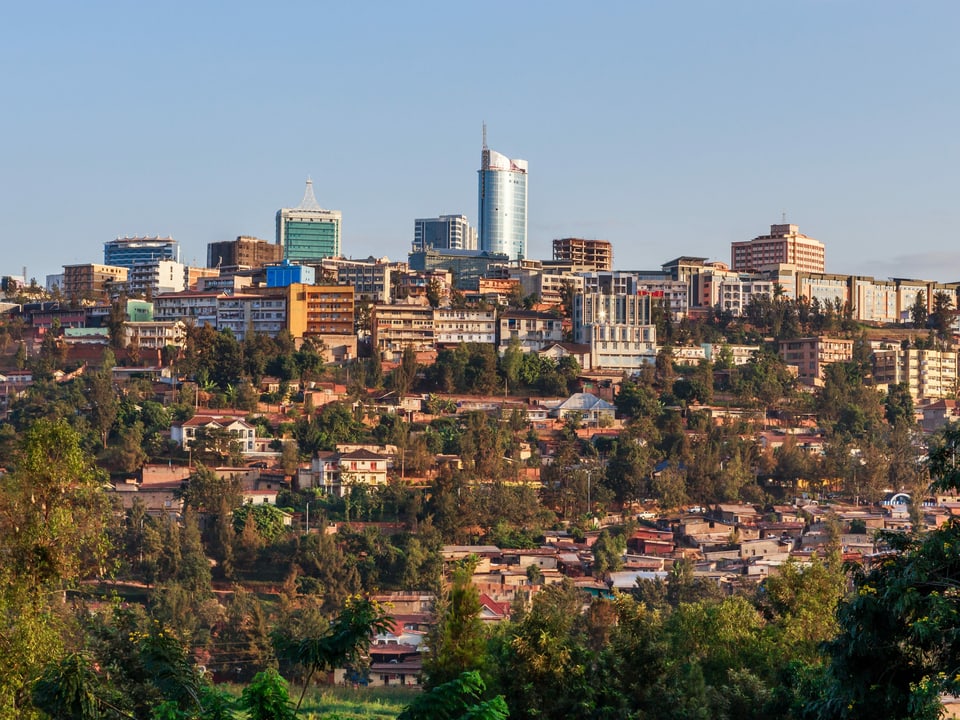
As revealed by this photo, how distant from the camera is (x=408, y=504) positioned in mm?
34625

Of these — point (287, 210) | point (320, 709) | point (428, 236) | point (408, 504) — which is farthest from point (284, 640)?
point (428, 236)

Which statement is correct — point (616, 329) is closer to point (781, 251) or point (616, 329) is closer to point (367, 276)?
point (367, 276)

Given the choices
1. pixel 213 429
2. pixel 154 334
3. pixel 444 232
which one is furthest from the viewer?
pixel 444 232

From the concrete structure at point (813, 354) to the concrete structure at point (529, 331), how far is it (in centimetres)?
761

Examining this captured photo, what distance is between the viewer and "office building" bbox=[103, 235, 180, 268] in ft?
251

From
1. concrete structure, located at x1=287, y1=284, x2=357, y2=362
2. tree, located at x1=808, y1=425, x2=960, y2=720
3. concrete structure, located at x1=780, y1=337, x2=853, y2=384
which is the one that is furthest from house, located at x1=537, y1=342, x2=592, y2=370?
tree, located at x1=808, y1=425, x2=960, y2=720

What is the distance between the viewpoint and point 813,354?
166 ft

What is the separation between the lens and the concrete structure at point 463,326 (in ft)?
161

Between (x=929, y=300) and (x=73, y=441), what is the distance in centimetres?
5354

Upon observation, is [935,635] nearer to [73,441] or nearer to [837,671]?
[837,671]

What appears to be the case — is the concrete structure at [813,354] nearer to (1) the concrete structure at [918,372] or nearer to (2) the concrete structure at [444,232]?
(1) the concrete structure at [918,372]

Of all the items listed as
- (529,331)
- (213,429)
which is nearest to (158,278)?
(529,331)

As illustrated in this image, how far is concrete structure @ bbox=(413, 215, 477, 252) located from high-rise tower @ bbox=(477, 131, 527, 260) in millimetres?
1244

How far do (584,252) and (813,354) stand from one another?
19.9m
